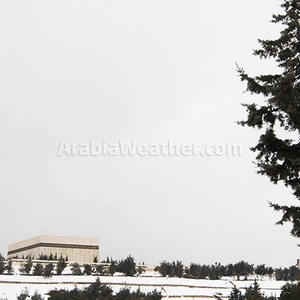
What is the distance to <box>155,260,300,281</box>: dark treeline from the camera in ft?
180

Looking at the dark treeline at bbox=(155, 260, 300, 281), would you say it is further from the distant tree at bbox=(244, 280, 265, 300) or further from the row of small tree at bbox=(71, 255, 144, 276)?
the distant tree at bbox=(244, 280, 265, 300)

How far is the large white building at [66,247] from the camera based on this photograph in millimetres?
77688

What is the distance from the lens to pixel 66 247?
79.2m

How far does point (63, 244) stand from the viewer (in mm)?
79562

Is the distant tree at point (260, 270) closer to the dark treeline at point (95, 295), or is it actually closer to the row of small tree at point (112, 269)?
the row of small tree at point (112, 269)

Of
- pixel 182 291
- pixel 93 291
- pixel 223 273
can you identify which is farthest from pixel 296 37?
pixel 223 273

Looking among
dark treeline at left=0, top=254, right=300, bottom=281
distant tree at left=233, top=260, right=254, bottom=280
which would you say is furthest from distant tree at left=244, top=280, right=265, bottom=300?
distant tree at left=233, top=260, right=254, bottom=280

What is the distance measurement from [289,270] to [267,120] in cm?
5442

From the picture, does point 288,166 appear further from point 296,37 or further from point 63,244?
point 63,244

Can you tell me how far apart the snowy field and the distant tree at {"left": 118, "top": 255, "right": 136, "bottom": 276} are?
1.78 meters

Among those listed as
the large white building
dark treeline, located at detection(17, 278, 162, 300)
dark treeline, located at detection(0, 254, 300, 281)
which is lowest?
dark treeline, located at detection(17, 278, 162, 300)

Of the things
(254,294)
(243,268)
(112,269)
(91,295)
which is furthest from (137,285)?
(243,268)

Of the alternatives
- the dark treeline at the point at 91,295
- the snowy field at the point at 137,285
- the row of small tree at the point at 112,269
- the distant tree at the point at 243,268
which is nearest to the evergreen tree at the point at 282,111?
the dark treeline at the point at 91,295

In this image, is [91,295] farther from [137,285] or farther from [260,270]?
[260,270]
